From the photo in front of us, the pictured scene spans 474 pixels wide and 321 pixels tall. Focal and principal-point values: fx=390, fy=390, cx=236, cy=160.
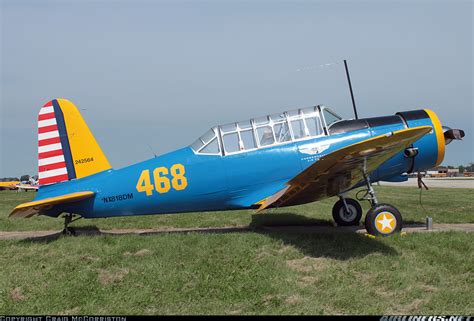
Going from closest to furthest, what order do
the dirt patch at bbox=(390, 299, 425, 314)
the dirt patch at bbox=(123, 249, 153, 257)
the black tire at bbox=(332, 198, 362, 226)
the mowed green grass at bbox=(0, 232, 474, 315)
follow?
the dirt patch at bbox=(390, 299, 425, 314) < the mowed green grass at bbox=(0, 232, 474, 315) < the dirt patch at bbox=(123, 249, 153, 257) < the black tire at bbox=(332, 198, 362, 226)

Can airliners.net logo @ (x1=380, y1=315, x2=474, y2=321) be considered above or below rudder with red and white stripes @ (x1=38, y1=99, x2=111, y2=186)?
below

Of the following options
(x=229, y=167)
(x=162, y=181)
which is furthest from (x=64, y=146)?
(x=229, y=167)

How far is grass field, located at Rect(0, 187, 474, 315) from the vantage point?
16.0ft

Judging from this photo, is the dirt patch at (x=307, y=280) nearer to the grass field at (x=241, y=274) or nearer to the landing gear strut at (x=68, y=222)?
the grass field at (x=241, y=274)

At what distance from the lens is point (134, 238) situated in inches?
314

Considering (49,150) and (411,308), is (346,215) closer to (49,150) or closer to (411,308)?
(411,308)

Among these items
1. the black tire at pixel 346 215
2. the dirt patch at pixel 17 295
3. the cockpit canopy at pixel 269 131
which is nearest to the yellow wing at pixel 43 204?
the dirt patch at pixel 17 295

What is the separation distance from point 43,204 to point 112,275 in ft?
9.43

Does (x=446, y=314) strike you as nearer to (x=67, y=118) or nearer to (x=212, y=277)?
(x=212, y=277)

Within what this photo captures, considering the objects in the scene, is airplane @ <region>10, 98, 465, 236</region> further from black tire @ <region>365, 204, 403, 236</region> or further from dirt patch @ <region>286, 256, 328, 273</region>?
dirt patch @ <region>286, 256, 328, 273</region>

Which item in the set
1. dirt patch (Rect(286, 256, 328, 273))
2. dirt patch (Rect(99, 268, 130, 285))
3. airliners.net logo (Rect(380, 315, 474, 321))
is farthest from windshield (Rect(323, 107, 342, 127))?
dirt patch (Rect(99, 268, 130, 285))

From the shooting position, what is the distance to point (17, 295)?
543 centimetres

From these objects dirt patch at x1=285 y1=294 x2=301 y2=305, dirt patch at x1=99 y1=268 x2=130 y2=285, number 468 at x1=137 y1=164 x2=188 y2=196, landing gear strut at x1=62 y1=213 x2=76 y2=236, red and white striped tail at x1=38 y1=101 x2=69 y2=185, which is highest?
red and white striped tail at x1=38 y1=101 x2=69 y2=185

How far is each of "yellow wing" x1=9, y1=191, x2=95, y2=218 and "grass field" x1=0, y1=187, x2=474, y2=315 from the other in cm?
67
